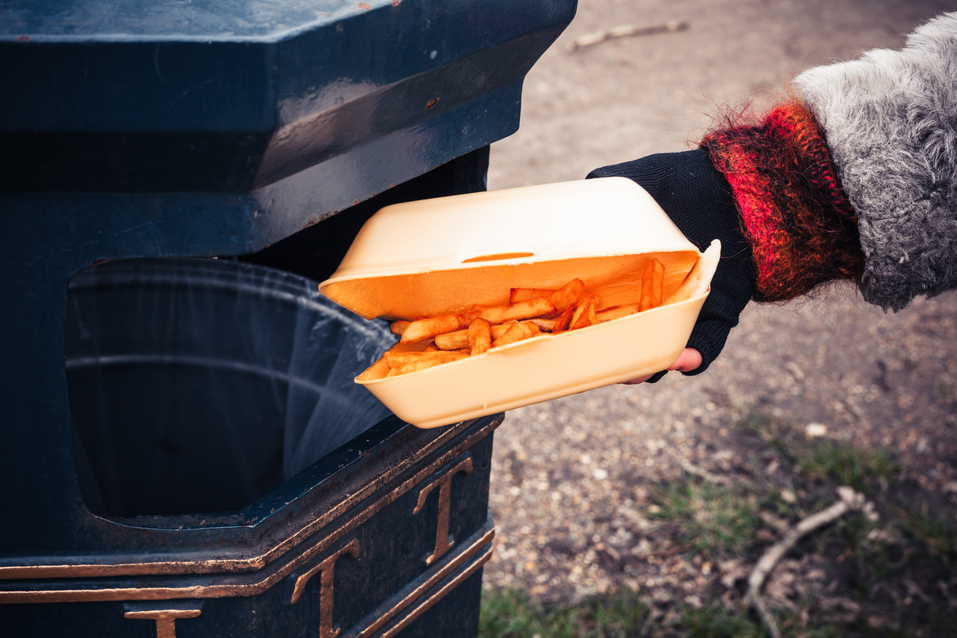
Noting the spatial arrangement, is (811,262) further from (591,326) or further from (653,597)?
(653,597)

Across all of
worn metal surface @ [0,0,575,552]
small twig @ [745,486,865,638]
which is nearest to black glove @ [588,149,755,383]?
worn metal surface @ [0,0,575,552]

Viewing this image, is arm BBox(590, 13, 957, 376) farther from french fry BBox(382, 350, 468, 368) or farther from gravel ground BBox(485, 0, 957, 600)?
french fry BBox(382, 350, 468, 368)

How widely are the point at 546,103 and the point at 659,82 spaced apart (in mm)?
871

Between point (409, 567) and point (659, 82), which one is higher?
point (659, 82)

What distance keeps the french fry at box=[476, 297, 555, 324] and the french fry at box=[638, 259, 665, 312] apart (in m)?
0.14

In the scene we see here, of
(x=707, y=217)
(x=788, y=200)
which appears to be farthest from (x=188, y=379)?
(x=788, y=200)

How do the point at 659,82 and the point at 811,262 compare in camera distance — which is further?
the point at 659,82

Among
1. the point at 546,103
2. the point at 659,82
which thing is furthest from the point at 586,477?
the point at 659,82

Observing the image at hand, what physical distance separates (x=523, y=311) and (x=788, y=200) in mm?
546

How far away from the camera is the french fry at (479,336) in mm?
1085

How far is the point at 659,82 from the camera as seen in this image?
17.4ft

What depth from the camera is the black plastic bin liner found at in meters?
1.66

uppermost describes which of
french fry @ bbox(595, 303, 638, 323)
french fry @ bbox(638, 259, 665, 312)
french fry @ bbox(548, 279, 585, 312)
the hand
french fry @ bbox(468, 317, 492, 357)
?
french fry @ bbox(638, 259, 665, 312)

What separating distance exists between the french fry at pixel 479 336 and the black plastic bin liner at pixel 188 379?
0.56 m
